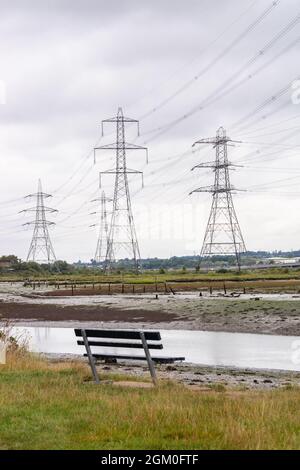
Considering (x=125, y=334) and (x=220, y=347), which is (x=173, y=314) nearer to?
(x=220, y=347)

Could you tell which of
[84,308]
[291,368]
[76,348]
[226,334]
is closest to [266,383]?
[291,368]

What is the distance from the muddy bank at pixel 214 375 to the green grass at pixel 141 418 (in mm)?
2624

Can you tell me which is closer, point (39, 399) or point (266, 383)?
point (39, 399)

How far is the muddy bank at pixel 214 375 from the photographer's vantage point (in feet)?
48.1

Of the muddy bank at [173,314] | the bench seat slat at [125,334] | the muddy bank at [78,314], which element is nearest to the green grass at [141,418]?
the bench seat slat at [125,334]

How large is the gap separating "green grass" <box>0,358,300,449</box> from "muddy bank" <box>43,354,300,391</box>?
8.61 ft

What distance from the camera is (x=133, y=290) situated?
64.2 metres

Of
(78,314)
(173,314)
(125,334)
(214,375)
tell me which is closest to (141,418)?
(125,334)

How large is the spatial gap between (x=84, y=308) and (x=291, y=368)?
29.8m

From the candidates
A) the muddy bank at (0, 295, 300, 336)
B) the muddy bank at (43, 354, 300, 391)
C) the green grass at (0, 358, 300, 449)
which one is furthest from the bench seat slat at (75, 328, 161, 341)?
the muddy bank at (0, 295, 300, 336)

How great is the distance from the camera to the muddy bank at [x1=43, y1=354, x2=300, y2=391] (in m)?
14.6

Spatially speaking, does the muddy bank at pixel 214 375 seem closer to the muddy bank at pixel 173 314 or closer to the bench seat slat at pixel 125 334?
the bench seat slat at pixel 125 334
